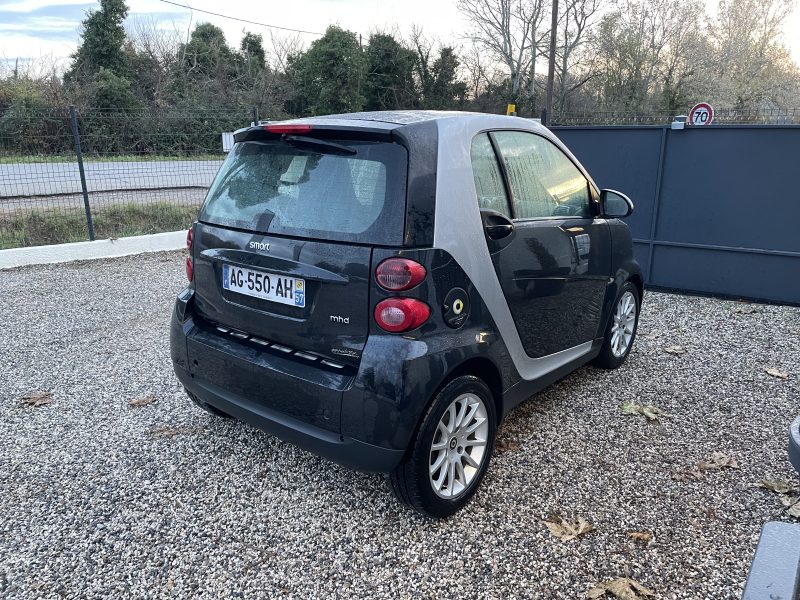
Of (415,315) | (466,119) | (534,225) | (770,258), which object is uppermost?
(466,119)

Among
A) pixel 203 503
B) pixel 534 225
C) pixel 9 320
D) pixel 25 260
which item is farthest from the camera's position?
pixel 25 260

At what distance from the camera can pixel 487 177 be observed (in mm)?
2826

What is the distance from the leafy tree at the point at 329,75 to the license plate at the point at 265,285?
26.8 m

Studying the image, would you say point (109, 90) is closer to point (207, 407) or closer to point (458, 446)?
point (207, 407)

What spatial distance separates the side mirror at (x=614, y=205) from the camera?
3.85 metres

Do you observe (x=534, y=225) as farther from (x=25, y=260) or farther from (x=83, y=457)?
(x=25, y=260)

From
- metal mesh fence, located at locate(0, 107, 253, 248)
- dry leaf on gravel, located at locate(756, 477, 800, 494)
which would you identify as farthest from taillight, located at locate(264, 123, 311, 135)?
metal mesh fence, located at locate(0, 107, 253, 248)

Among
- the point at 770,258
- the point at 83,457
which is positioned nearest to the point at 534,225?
the point at 83,457

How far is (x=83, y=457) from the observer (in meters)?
3.20

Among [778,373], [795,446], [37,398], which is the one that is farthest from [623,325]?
[37,398]

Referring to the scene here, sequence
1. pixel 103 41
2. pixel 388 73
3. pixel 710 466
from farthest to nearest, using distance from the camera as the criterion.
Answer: pixel 388 73, pixel 103 41, pixel 710 466

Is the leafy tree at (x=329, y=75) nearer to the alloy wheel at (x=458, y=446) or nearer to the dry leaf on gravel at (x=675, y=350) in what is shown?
the dry leaf on gravel at (x=675, y=350)

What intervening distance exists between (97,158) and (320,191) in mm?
7011

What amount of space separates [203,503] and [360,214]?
1.59m
